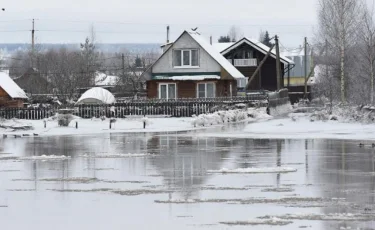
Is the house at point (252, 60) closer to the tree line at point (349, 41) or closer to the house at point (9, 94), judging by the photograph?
the tree line at point (349, 41)

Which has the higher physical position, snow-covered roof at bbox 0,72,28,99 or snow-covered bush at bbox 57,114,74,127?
snow-covered roof at bbox 0,72,28,99

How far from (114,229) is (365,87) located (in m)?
48.8

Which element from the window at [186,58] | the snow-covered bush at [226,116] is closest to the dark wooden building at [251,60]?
the window at [186,58]

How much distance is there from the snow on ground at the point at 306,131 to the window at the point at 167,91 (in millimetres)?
25492

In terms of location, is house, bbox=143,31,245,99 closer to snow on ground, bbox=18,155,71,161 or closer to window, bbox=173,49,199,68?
window, bbox=173,49,199,68

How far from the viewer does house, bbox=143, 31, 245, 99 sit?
6312cm

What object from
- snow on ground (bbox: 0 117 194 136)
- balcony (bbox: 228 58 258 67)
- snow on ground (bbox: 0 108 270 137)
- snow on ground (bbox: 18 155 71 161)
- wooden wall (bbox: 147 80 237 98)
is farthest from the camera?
balcony (bbox: 228 58 258 67)

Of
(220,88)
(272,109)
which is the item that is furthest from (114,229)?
(220,88)

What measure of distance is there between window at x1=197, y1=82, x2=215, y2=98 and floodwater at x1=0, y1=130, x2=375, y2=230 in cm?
3620

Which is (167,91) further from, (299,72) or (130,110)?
(299,72)

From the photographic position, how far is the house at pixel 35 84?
3031 inches

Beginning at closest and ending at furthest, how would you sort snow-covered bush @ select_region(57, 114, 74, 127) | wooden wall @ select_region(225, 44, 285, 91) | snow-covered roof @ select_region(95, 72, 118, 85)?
1. snow-covered bush @ select_region(57, 114, 74, 127)
2. wooden wall @ select_region(225, 44, 285, 91)
3. snow-covered roof @ select_region(95, 72, 118, 85)

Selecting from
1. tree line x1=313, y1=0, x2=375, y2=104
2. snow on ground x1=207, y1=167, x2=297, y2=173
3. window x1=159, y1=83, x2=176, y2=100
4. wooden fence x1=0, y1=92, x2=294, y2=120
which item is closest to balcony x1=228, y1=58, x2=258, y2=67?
A: tree line x1=313, y1=0, x2=375, y2=104

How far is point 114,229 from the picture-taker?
38.1 feet
